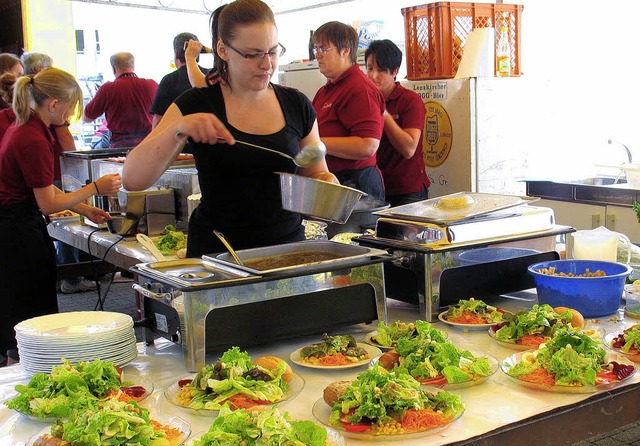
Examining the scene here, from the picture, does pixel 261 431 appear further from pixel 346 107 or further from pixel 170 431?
pixel 346 107

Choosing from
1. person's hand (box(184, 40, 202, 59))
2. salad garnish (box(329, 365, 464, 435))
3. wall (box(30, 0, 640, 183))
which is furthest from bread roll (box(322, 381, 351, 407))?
wall (box(30, 0, 640, 183))

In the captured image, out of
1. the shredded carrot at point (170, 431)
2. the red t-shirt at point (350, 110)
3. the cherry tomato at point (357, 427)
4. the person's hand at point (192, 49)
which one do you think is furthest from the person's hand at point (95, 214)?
the cherry tomato at point (357, 427)

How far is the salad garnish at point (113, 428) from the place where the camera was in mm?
1170

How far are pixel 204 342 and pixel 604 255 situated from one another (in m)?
1.25

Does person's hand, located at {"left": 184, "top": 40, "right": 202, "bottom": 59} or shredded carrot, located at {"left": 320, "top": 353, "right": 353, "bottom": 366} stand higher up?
person's hand, located at {"left": 184, "top": 40, "right": 202, "bottom": 59}

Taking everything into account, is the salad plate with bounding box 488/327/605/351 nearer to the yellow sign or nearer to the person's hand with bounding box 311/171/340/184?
the person's hand with bounding box 311/171/340/184

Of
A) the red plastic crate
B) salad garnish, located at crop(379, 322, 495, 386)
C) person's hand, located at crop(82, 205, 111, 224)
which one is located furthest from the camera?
the red plastic crate

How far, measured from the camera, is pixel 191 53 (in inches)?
163

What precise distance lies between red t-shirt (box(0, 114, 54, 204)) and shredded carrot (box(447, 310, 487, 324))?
75.7 inches

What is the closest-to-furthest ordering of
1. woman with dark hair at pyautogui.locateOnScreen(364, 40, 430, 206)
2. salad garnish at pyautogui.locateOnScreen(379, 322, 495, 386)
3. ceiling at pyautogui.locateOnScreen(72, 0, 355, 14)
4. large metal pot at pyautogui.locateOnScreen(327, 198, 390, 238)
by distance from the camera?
salad garnish at pyautogui.locateOnScreen(379, 322, 495, 386) < large metal pot at pyautogui.locateOnScreen(327, 198, 390, 238) < woman with dark hair at pyautogui.locateOnScreen(364, 40, 430, 206) < ceiling at pyautogui.locateOnScreen(72, 0, 355, 14)

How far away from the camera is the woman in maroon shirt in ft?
10.0

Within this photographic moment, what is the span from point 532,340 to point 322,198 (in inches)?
23.5

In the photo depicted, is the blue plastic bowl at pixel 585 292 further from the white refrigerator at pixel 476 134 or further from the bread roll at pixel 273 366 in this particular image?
the white refrigerator at pixel 476 134

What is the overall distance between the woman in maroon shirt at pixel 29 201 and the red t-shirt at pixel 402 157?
180 cm
